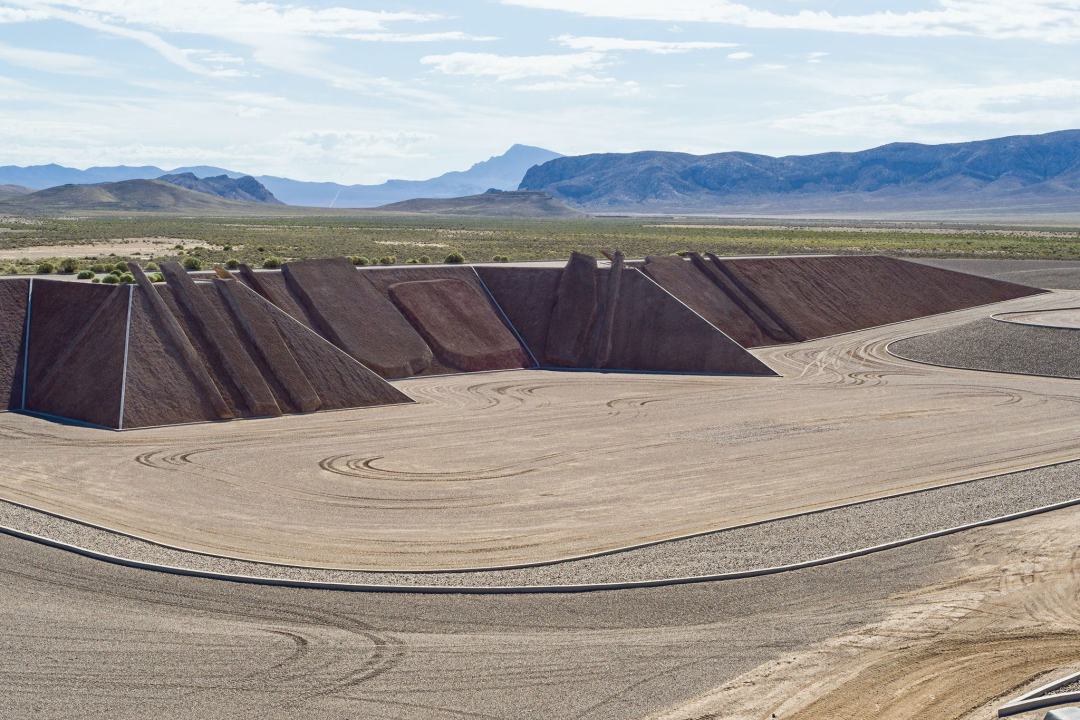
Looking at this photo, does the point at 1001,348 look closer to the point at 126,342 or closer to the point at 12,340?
the point at 126,342

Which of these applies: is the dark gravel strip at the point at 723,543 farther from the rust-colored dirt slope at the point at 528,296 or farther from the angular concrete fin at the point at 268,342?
the rust-colored dirt slope at the point at 528,296

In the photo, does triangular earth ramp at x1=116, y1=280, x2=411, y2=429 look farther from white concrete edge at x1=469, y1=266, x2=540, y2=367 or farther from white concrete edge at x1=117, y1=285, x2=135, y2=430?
white concrete edge at x1=469, y1=266, x2=540, y2=367

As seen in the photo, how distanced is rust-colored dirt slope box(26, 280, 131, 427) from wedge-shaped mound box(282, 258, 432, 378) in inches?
374

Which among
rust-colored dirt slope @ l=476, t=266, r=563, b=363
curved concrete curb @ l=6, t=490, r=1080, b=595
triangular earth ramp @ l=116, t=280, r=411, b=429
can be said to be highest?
rust-colored dirt slope @ l=476, t=266, r=563, b=363

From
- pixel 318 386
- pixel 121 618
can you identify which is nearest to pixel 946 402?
pixel 318 386

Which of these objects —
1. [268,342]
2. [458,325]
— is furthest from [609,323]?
[268,342]

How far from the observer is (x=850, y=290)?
2635 inches

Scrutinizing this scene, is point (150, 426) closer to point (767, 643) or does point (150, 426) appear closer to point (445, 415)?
point (445, 415)

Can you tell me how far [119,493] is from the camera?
2408 centimetres

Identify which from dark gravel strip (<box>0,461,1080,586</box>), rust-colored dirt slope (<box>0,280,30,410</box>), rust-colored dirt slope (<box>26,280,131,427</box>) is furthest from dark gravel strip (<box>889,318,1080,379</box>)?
rust-colored dirt slope (<box>0,280,30,410</box>)

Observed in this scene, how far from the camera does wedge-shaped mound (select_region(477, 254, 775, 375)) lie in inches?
1857

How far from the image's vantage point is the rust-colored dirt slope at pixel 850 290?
60.5 m

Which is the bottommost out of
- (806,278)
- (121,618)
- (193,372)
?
(121,618)

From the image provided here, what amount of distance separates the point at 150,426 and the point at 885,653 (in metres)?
24.5
